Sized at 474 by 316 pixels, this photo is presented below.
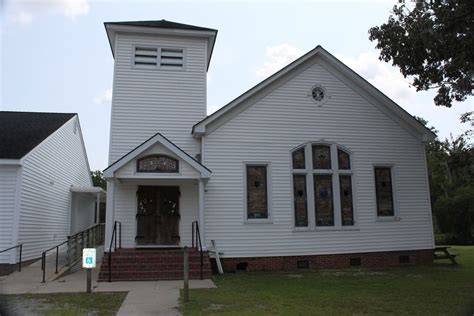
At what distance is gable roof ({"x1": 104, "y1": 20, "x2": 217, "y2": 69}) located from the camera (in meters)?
16.2

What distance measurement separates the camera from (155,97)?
16094 mm

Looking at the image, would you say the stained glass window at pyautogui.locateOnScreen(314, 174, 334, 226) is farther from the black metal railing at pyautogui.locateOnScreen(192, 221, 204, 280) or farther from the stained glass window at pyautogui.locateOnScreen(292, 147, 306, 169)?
the black metal railing at pyautogui.locateOnScreen(192, 221, 204, 280)

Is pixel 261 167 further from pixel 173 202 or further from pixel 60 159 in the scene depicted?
pixel 60 159

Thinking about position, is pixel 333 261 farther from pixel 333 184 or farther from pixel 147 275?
pixel 147 275

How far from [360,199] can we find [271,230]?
12.0 feet

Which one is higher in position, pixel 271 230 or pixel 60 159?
pixel 60 159

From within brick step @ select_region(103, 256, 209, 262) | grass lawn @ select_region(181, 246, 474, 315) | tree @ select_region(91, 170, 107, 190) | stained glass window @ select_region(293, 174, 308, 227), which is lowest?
grass lawn @ select_region(181, 246, 474, 315)

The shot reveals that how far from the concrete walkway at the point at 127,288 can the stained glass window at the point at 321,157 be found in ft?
20.9

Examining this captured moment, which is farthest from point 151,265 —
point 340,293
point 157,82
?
point 157,82

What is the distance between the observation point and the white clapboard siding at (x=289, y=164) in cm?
1480

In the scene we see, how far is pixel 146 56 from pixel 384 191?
412 inches

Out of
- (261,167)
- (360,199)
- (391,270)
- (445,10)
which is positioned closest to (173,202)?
(261,167)

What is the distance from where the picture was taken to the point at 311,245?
49.8 feet

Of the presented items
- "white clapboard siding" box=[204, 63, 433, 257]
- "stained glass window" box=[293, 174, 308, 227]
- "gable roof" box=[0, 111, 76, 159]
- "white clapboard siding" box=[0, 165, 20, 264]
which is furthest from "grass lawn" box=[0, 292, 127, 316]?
"stained glass window" box=[293, 174, 308, 227]
